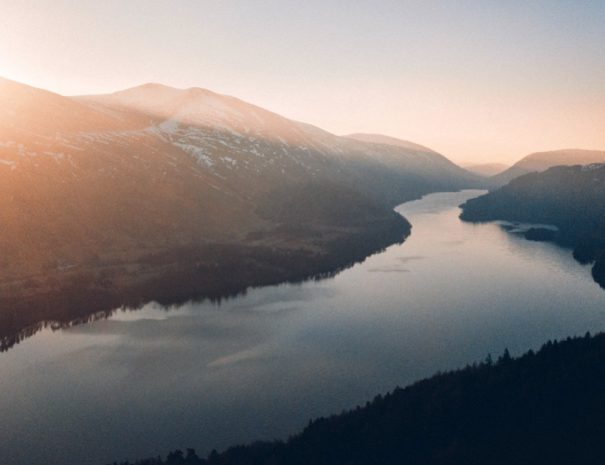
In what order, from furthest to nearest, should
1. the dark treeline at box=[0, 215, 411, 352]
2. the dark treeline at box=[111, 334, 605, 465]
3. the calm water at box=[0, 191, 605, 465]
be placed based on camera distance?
the dark treeline at box=[0, 215, 411, 352], the calm water at box=[0, 191, 605, 465], the dark treeline at box=[111, 334, 605, 465]

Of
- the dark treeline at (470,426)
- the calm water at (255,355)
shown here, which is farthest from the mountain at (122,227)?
the dark treeline at (470,426)

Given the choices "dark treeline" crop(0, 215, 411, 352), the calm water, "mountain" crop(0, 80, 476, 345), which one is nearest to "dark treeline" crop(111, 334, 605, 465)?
the calm water

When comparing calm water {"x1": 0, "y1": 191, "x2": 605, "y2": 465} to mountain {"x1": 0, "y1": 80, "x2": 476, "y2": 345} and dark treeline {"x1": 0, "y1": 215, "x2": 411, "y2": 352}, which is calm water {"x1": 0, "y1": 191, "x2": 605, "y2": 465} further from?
mountain {"x1": 0, "y1": 80, "x2": 476, "y2": 345}

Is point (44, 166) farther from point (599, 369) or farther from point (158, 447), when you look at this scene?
point (599, 369)

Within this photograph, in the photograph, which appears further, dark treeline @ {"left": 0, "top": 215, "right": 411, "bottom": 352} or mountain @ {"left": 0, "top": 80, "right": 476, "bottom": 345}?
mountain @ {"left": 0, "top": 80, "right": 476, "bottom": 345}

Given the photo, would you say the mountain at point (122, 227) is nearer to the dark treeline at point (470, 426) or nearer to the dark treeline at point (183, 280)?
the dark treeline at point (183, 280)

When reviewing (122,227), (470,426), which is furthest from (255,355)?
(122,227)

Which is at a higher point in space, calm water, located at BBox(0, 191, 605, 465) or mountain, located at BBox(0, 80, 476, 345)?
mountain, located at BBox(0, 80, 476, 345)
